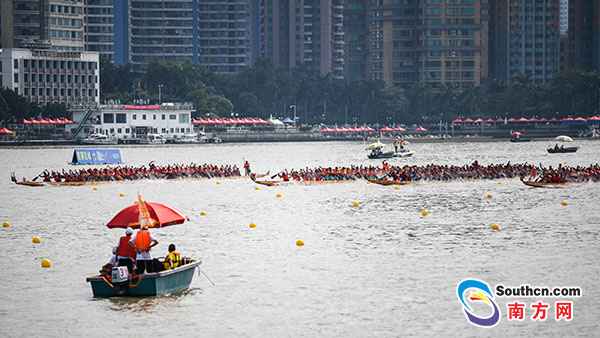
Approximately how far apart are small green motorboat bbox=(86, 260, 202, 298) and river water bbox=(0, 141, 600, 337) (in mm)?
Answer: 413

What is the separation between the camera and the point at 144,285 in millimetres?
49250

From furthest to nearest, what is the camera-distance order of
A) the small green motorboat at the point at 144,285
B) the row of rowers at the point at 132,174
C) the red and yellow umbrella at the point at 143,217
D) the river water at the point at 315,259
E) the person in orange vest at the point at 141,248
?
the row of rowers at the point at 132,174 → the red and yellow umbrella at the point at 143,217 → the small green motorboat at the point at 144,285 → the person in orange vest at the point at 141,248 → the river water at the point at 315,259

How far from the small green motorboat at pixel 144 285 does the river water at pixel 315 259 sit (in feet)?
1.36

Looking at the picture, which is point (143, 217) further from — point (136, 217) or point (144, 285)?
point (144, 285)

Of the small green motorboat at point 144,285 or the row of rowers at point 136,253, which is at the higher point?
the row of rowers at point 136,253

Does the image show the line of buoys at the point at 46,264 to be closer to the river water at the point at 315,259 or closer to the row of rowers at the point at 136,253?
the river water at the point at 315,259

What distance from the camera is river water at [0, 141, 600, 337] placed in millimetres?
47312

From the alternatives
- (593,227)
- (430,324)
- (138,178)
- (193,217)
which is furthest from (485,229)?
→ (138,178)

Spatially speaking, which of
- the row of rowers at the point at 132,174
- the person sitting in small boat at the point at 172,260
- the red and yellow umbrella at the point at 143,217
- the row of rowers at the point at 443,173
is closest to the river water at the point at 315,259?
the person sitting in small boat at the point at 172,260

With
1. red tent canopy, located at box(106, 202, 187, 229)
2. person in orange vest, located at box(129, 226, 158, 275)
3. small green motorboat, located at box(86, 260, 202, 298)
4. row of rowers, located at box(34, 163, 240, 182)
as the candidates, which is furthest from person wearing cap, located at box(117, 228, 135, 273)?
row of rowers, located at box(34, 163, 240, 182)

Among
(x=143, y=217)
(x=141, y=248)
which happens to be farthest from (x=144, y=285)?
(x=143, y=217)

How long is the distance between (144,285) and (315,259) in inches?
601

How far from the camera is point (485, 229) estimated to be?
75812 mm

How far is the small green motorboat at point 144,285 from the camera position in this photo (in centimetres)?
4894
